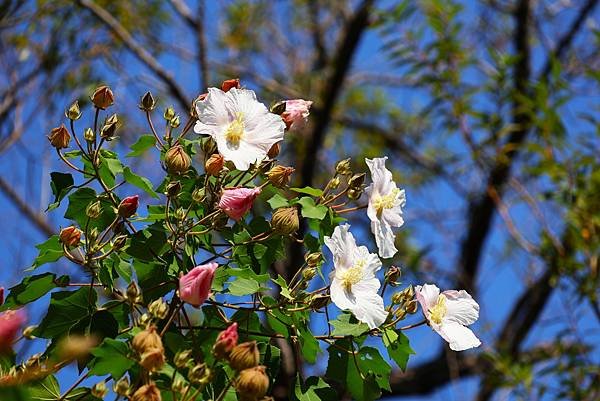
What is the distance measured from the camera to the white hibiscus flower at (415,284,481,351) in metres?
0.92

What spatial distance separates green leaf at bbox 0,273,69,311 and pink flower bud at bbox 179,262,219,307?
16 centimetres

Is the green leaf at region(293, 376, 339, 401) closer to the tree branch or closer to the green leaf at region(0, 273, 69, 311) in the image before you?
the green leaf at region(0, 273, 69, 311)

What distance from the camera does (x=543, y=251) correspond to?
243 cm

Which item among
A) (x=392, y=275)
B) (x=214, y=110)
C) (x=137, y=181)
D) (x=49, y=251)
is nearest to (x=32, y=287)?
(x=49, y=251)

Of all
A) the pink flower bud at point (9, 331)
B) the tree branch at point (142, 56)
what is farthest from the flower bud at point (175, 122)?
the tree branch at point (142, 56)

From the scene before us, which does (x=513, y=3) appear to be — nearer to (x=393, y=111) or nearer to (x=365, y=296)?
(x=393, y=111)

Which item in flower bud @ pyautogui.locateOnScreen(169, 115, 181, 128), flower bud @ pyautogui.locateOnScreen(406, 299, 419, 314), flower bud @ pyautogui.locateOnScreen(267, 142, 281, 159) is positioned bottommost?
flower bud @ pyautogui.locateOnScreen(406, 299, 419, 314)

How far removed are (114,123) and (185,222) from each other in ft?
0.39

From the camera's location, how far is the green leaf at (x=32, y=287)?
0.89 m

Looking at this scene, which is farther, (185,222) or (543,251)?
(543,251)

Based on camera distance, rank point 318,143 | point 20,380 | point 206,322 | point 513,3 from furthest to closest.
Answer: point 513,3, point 318,143, point 206,322, point 20,380

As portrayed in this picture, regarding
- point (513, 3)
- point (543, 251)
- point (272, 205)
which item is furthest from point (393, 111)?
point (272, 205)

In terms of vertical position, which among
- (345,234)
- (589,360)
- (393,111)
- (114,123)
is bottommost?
(393,111)

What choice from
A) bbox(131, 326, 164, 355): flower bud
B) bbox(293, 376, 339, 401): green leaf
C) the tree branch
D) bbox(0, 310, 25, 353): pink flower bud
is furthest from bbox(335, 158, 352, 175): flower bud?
the tree branch
